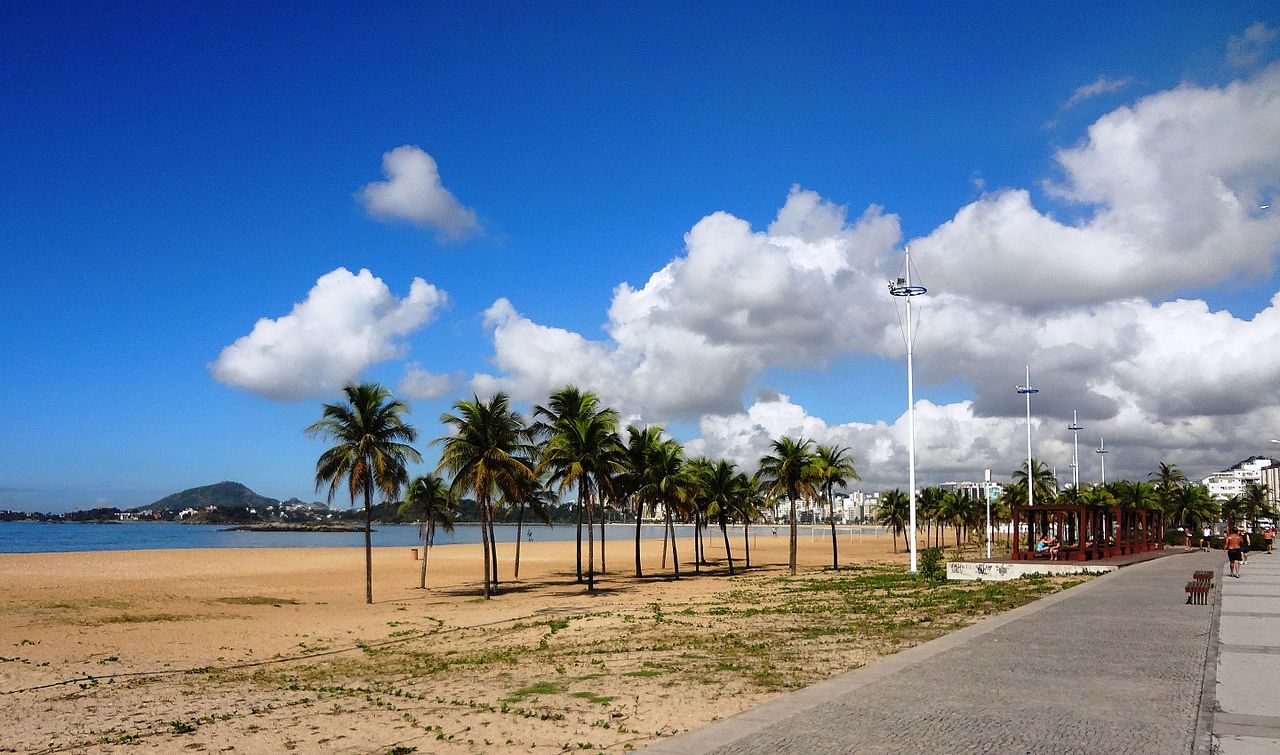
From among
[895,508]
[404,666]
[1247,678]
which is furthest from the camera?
[895,508]

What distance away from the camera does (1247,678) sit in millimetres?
10305

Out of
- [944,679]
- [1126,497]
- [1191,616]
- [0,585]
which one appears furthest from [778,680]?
[1126,497]

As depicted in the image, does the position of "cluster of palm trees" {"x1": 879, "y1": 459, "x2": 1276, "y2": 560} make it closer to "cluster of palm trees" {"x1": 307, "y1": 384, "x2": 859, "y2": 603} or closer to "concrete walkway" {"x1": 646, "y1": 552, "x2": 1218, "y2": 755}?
"cluster of palm trees" {"x1": 307, "y1": 384, "x2": 859, "y2": 603}

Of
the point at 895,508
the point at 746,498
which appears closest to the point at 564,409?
the point at 746,498

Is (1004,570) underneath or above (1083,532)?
underneath

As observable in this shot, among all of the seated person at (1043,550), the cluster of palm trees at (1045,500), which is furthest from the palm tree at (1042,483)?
the seated person at (1043,550)

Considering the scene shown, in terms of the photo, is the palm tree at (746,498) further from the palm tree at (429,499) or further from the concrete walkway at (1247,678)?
the concrete walkway at (1247,678)

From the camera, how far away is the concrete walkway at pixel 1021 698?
749 cm

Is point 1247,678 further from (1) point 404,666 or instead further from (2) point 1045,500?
(2) point 1045,500

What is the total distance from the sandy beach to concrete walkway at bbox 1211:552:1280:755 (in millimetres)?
4457

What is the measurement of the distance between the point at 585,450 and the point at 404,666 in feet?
65.1

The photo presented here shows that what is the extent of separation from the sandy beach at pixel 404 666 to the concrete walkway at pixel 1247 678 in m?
4.46

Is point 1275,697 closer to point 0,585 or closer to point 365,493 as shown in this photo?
point 365,493

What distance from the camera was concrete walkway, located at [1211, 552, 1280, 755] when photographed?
7.57m
